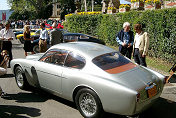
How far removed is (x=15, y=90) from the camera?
18.5 feet

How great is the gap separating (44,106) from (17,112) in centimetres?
61

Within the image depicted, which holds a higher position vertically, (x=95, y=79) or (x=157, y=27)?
(x=157, y=27)

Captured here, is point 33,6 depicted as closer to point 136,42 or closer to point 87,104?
point 136,42

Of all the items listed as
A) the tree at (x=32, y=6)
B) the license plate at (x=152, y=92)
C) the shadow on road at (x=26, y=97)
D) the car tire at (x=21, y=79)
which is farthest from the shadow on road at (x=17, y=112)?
the tree at (x=32, y=6)

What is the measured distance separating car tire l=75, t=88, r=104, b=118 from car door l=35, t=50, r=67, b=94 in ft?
2.12

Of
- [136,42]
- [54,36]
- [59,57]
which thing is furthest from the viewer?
[54,36]

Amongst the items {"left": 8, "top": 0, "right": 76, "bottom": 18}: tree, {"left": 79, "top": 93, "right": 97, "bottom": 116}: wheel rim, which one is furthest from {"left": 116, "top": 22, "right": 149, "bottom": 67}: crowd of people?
{"left": 8, "top": 0, "right": 76, "bottom": 18}: tree

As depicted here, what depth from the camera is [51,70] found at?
459cm

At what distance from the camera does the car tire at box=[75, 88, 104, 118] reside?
3.71 m

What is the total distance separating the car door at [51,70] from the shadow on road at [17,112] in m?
0.64

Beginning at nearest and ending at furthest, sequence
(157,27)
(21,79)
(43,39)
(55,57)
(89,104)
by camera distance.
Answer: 1. (89,104)
2. (55,57)
3. (21,79)
4. (157,27)
5. (43,39)

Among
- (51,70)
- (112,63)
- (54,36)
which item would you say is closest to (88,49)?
(112,63)

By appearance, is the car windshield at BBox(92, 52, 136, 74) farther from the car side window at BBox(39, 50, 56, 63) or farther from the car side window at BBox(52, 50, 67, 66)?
the car side window at BBox(39, 50, 56, 63)

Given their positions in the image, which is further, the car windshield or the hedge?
the hedge
